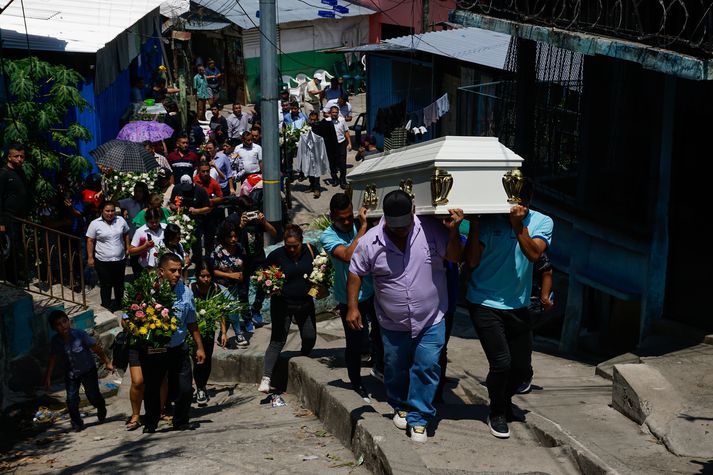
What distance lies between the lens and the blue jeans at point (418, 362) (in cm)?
659

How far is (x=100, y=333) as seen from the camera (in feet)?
38.6

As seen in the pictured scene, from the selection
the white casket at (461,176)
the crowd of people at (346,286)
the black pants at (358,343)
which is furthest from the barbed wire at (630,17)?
the black pants at (358,343)

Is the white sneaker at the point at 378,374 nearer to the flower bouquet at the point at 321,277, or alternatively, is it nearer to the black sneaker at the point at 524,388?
the flower bouquet at the point at 321,277

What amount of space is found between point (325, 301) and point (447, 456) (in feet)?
21.9

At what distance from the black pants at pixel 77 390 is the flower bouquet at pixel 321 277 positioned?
239 cm

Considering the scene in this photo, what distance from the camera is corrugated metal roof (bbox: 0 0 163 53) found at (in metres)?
15.1

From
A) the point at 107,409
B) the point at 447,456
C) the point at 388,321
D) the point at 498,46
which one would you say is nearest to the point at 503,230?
the point at 388,321

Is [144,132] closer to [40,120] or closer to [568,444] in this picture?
[40,120]

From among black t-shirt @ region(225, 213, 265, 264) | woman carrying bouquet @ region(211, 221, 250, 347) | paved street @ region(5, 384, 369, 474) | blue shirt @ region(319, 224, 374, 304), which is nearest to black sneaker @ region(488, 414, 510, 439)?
paved street @ region(5, 384, 369, 474)

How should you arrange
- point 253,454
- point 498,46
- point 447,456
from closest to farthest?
1. point 447,456
2. point 253,454
3. point 498,46

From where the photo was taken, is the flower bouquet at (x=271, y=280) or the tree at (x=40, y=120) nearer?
the flower bouquet at (x=271, y=280)

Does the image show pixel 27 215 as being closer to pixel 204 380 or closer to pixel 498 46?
pixel 204 380

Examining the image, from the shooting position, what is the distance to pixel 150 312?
794 cm

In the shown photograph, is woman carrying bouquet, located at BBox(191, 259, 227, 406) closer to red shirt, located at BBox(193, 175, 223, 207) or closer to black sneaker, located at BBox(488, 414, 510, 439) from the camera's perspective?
black sneaker, located at BBox(488, 414, 510, 439)
